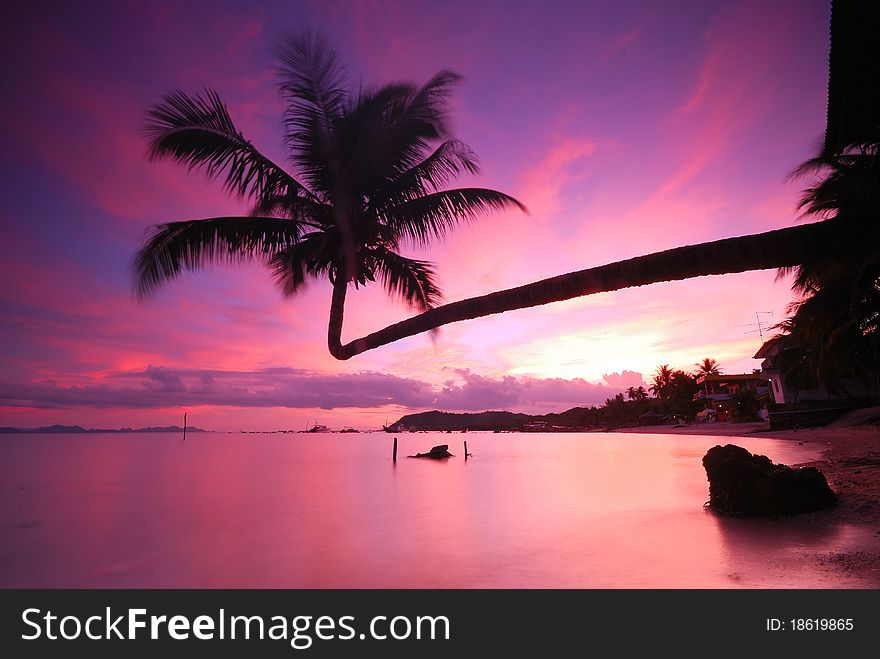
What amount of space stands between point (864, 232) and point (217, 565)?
9.69 m

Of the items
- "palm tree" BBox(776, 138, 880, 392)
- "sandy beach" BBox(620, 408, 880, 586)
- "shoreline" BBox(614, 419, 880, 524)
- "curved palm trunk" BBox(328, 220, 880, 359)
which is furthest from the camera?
"palm tree" BBox(776, 138, 880, 392)

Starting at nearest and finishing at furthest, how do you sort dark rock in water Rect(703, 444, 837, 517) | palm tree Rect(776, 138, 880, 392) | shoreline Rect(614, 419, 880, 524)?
shoreline Rect(614, 419, 880, 524)
dark rock in water Rect(703, 444, 837, 517)
palm tree Rect(776, 138, 880, 392)

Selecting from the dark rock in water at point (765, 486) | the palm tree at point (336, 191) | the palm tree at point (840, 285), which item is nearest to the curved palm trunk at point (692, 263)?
the palm tree at point (336, 191)

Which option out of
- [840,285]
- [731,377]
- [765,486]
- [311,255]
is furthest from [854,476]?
[731,377]

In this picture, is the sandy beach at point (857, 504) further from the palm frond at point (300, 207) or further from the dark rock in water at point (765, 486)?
the palm frond at point (300, 207)

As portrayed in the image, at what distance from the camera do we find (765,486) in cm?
804

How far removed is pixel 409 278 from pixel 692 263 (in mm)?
5653

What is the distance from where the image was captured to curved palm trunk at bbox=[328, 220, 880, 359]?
2.39m

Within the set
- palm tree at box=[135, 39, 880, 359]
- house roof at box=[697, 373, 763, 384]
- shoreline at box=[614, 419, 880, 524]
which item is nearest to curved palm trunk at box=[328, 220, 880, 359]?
palm tree at box=[135, 39, 880, 359]

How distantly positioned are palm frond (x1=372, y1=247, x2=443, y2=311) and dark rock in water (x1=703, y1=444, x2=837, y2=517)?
593cm

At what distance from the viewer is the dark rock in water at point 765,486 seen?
7891 mm

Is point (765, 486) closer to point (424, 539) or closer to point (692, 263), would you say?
point (424, 539)

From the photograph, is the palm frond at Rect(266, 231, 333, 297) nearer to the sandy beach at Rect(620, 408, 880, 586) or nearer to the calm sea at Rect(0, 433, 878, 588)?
the calm sea at Rect(0, 433, 878, 588)
